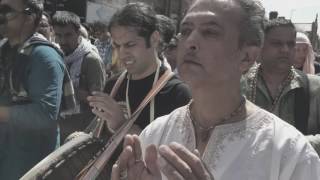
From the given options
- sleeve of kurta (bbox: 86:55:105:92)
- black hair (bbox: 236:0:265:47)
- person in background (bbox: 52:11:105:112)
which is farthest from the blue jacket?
sleeve of kurta (bbox: 86:55:105:92)

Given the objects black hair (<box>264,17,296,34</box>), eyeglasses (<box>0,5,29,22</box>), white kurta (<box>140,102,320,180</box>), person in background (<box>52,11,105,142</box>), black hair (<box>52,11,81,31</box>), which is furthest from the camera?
black hair (<box>52,11,81,31</box>)

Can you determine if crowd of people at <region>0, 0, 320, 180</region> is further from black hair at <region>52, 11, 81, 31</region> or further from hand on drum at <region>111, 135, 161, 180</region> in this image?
black hair at <region>52, 11, 81, 31</region>

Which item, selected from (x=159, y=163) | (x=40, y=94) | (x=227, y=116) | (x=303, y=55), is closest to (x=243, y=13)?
(x=227, y=116)

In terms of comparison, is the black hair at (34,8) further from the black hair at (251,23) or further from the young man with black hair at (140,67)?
the black hair at (251,23)

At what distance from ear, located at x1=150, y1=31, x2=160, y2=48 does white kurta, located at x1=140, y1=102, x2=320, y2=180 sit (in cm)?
107

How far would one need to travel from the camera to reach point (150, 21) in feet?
9.73

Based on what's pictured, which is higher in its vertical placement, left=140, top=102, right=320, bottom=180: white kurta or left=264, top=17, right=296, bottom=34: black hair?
left=264, top=17, right=296, bottom=34: black hair

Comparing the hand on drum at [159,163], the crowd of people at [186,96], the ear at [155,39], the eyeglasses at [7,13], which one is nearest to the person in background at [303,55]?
the crowd of people at [186,96]

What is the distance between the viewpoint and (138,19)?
115 inches

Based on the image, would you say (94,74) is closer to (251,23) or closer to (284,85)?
(284,85)

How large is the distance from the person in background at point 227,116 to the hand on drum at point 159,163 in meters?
0.06

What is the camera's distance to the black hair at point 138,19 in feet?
9.51

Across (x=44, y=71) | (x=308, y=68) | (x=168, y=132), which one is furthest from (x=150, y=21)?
(x=308, y=68)

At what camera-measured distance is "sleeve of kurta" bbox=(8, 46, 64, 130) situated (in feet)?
8.86
